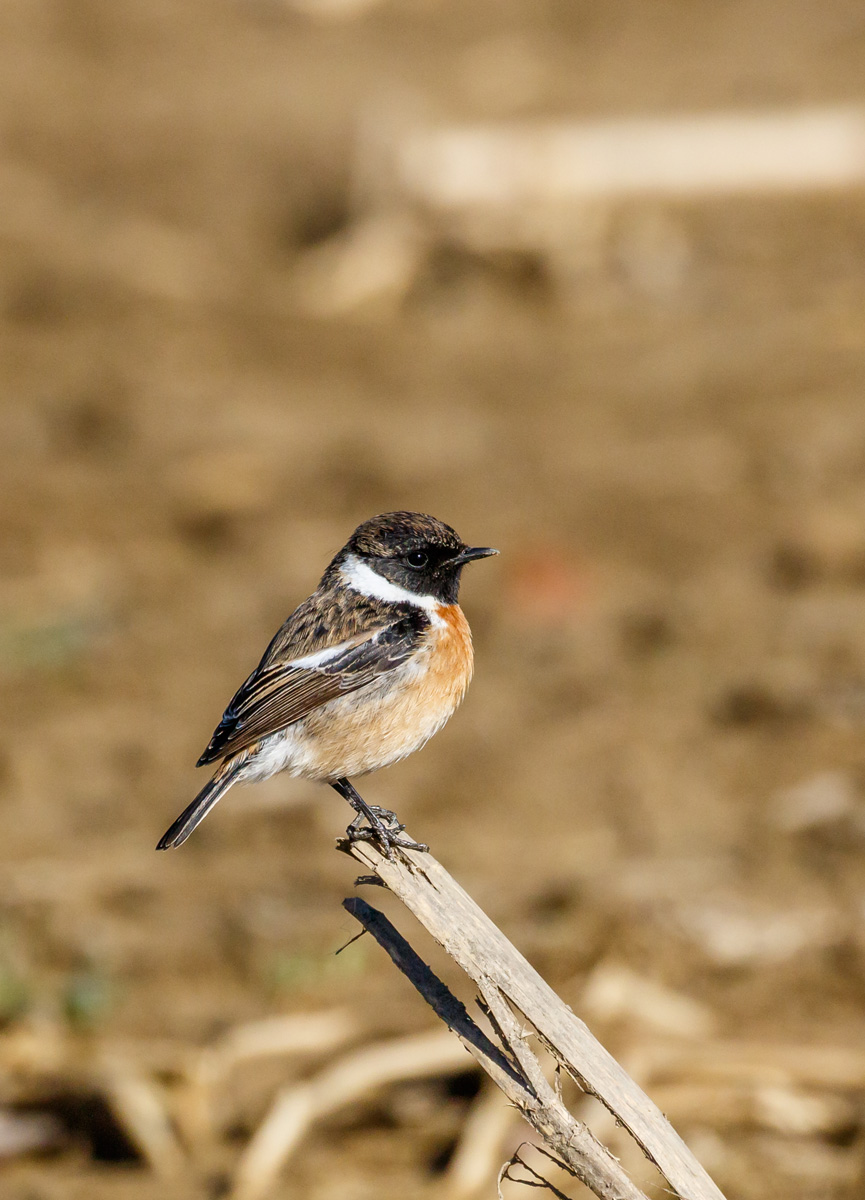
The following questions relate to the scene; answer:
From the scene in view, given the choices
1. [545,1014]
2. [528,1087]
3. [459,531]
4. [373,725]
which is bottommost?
[528,1087]

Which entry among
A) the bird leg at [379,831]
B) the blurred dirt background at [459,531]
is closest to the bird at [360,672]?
the bird leg at [379,831]

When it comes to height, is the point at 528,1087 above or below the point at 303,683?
below

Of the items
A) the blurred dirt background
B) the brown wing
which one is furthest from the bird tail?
the blurred dirt background

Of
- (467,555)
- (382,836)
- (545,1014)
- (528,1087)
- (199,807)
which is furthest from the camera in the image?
(467,555)

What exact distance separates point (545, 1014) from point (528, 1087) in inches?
10.2

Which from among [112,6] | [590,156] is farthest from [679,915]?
[112,6]

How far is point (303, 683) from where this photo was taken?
226 inches

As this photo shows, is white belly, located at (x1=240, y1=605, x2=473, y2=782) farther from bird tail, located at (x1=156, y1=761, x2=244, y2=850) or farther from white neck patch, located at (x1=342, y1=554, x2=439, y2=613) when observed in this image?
white neck patch, located at (x1=342, y1=554, x2=439, y2=613)

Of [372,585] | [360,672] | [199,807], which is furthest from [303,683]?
[199,807]

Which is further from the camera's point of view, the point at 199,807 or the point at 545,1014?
the point at 199,807

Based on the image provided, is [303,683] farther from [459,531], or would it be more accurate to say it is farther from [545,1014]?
[459,531]

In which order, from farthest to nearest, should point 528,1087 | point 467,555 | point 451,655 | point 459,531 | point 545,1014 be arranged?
point 459,531 → point 451,655 → point 467,555 → point 528,1087 → point 545,1014

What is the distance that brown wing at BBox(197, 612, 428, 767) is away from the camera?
5.58 metres

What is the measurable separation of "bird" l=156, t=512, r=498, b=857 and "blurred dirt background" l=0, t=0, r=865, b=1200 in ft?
6.66
